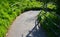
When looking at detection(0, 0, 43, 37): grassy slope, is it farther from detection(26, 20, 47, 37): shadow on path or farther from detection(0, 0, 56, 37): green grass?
detection(26, 20, 47, 37): shadow on path

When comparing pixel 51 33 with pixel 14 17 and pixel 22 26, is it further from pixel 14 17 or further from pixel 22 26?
pixel 14 17

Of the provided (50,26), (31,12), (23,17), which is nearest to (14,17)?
(23,17)

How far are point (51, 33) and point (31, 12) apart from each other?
1.64 m

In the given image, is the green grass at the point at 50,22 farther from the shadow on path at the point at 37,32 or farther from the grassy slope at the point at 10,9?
the grassy slope at the point at 10,9

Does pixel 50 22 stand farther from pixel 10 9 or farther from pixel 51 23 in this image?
pixel 10 9

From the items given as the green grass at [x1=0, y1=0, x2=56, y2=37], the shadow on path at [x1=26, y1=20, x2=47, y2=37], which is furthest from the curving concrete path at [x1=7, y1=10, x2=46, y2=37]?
the green grass at [x1=0, y1=0, x2=56, y2=37]

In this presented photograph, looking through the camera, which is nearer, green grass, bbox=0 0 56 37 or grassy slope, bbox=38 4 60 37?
grassy slope, bbox=38 4 60 37

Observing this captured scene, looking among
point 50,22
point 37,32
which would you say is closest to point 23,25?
point 37,32

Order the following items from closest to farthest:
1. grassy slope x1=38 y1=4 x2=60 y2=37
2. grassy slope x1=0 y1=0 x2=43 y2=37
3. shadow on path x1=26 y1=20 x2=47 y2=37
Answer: grassy slope x1=38 y1=4 x2=60 y2=37 → shadow on path x1=26 y1=20 x2=47 y2=37 → grassy slope x1=0 y1=0 x2=43 y2=37

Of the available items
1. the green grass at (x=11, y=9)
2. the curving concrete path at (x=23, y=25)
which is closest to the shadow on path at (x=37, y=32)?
the curving concrete path at (x=23, y=25)

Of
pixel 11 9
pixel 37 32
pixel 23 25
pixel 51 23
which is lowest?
pixel 37 32

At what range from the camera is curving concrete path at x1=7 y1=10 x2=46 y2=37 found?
248 inches

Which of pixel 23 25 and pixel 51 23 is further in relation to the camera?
pixel 23 25

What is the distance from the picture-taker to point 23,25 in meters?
6.70
